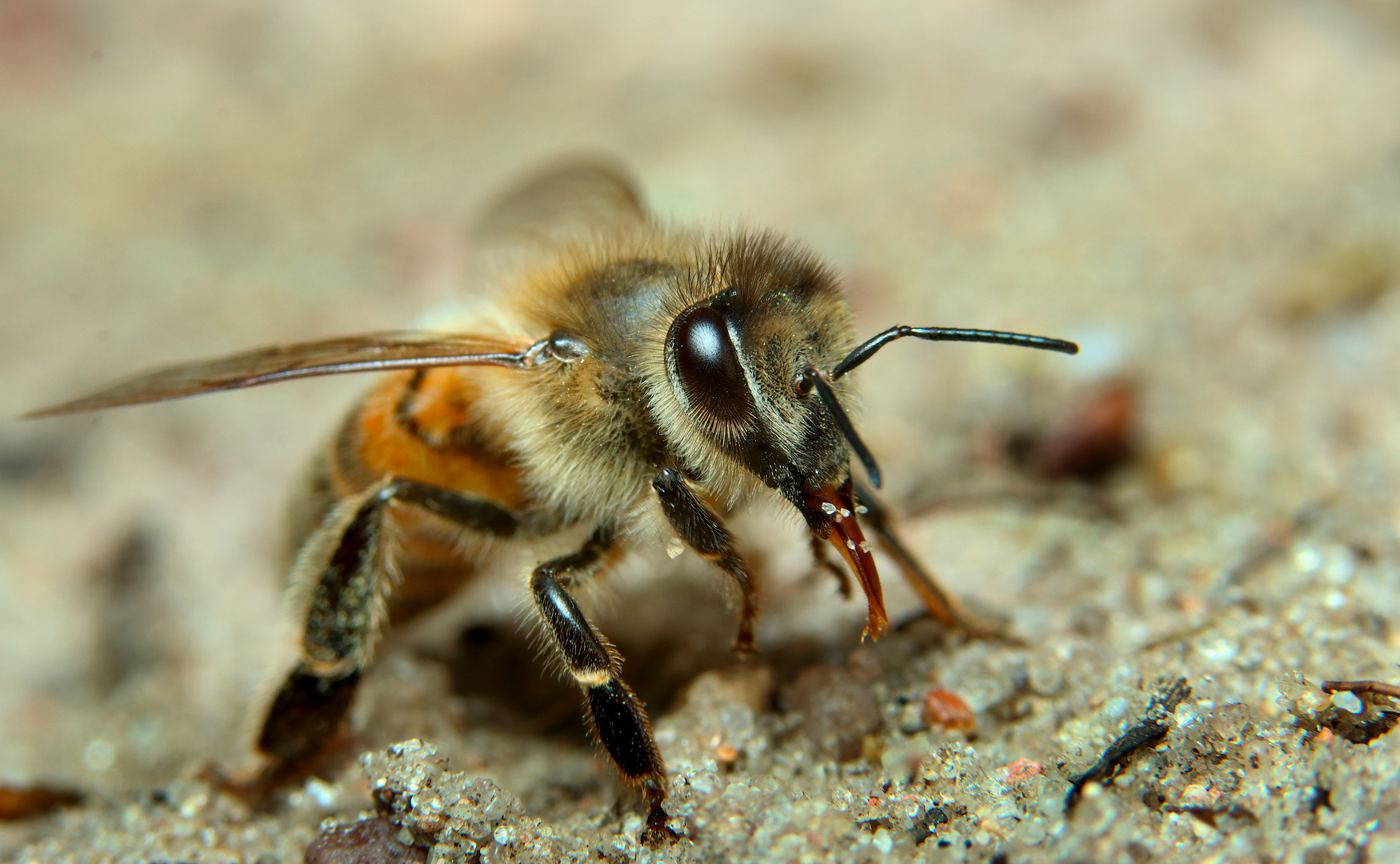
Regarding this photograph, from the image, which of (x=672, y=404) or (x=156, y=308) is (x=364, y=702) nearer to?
(x=672, y=404)

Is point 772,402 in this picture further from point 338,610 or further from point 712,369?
point 338,610

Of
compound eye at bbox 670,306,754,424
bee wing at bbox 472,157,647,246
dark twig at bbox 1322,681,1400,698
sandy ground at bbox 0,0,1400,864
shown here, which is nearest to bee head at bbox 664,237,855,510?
compound eye at bbox 670,306,754,424

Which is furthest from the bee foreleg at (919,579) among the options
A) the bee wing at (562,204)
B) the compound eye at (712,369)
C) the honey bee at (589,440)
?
the bee wing at (562,204)

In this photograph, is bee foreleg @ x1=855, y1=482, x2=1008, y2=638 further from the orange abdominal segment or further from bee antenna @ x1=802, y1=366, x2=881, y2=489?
the orange abdominal segment

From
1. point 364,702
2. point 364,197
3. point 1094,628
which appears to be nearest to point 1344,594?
point 1094,628

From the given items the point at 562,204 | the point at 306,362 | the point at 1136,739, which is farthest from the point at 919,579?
the point at 562,204

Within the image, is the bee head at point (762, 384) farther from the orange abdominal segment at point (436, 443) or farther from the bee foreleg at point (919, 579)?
the orange abdominal segment at point (436, 443)
